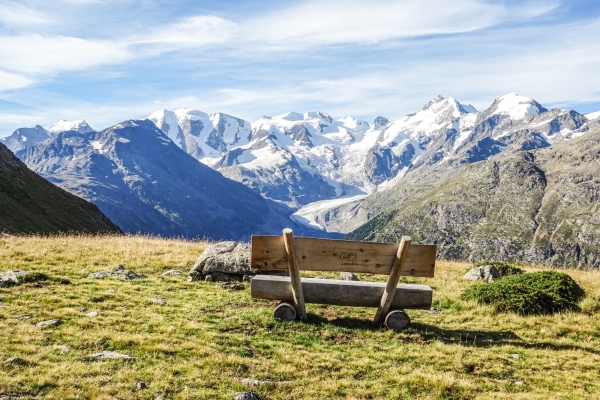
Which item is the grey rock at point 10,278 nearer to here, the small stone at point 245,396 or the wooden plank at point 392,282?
the small stone at point 245,396

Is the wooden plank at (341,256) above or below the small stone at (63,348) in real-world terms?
above

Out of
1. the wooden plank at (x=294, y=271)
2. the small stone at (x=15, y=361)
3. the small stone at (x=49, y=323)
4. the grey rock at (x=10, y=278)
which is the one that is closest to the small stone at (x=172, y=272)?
the grey rock at (x=10, y=278)

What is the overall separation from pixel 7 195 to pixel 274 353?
80.1 m

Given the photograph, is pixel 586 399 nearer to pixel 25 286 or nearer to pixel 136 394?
pixel 136 394

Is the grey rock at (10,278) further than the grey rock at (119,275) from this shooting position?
No

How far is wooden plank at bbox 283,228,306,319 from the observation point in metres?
12.9

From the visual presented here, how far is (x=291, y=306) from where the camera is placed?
46.3 feet

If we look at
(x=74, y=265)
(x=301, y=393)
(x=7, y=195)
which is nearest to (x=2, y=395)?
(x=301, y=393)

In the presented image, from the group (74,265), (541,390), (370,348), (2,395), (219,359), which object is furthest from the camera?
(74,265)

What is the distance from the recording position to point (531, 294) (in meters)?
16.9

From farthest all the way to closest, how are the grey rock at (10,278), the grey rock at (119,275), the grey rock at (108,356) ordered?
the grey rock at (119,275)
the grey rock at (10,278)
the grey rock at (108,356)

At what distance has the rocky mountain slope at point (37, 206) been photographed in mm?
69044

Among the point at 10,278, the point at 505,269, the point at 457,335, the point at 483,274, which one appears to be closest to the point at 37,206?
the point at 10,278

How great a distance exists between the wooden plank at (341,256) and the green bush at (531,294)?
5.87 metres
